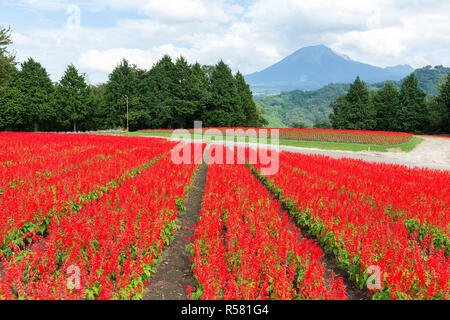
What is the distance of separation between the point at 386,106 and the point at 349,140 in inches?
1326

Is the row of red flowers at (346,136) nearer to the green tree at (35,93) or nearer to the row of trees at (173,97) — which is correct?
the row of trees at (173,97)

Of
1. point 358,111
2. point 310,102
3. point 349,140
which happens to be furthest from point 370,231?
point 310,102

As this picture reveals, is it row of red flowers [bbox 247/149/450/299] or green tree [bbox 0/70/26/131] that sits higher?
green tree [bbox 0/70/26/131]

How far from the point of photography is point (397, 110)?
53.8 metres

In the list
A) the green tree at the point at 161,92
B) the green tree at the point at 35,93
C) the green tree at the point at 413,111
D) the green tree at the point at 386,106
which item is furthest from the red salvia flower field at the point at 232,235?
the green tree at the point at 35,93

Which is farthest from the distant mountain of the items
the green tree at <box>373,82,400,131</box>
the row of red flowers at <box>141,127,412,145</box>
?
the row of red flowers at <box>141,127,412,145</box>

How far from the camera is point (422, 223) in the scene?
6066 millimetres

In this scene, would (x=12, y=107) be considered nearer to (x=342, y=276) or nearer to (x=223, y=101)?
(x=223, y=101)

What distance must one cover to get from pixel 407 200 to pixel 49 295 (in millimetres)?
8160

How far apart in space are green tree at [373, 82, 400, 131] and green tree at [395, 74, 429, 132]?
1.54 metres

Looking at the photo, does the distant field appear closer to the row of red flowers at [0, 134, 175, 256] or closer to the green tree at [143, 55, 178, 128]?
the row of red flowers at [0, 134, 175, 256]

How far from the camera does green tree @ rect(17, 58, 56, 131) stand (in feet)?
188
